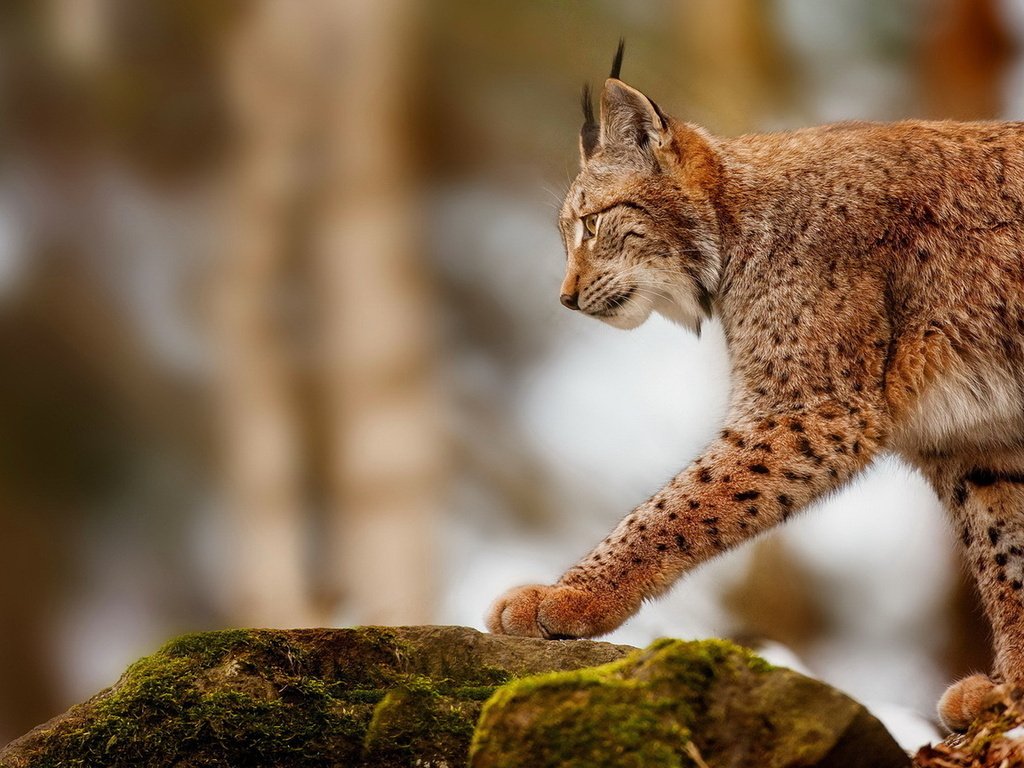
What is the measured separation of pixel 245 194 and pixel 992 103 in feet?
17.8

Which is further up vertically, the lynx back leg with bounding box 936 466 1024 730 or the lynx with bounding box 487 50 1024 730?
the lynx with bounding box 487 50 1024 730

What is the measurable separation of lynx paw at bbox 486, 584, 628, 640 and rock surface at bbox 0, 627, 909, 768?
35 cm

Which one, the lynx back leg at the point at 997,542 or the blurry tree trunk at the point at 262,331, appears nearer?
the lynx back leg at the point at 997,542

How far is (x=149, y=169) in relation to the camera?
9172mm

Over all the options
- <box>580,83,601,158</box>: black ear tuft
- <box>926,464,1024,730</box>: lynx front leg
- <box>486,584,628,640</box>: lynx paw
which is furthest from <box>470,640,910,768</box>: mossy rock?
<box>580,83,601,158</box>: black ear tuft

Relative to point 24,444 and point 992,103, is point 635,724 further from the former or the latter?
point 24,444

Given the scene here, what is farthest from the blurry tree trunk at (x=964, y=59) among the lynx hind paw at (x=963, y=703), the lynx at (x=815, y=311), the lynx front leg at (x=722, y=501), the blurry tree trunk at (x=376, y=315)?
the lynx hind paw at (x=963, y=703)

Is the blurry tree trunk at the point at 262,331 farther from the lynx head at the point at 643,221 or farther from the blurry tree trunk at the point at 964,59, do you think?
the blurry tree trunk at the point at 964,59

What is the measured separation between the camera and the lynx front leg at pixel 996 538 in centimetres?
398

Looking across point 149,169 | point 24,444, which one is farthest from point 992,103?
point 24,444

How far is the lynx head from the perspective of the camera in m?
4.20

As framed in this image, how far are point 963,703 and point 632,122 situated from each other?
7.30 feet

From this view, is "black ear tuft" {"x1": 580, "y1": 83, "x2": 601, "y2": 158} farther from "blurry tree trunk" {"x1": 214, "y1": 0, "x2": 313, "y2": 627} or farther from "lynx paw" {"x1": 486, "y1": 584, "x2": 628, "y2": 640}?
"blurry tree trunk" {"x1": 214, "y1": 0, "x2": 313, "y2": 627}

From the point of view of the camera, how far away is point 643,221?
427cm
